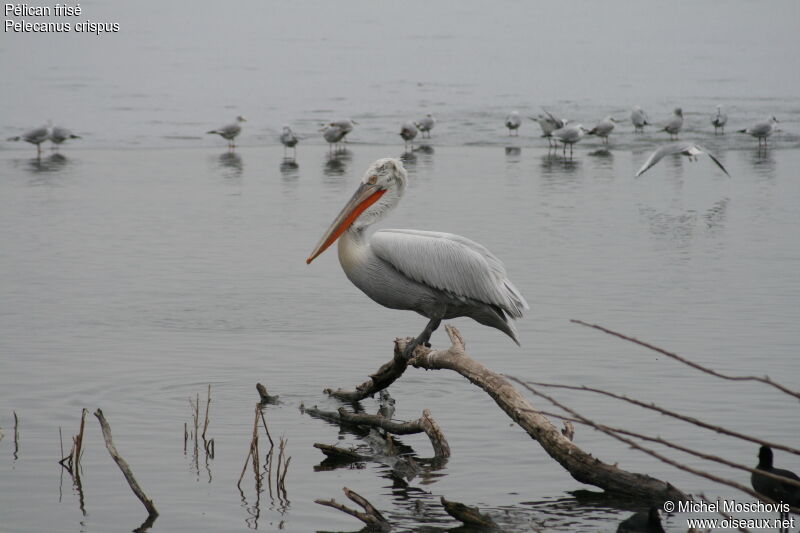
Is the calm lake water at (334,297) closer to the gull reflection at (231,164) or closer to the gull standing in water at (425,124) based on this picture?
the gull reflection at (231,164)

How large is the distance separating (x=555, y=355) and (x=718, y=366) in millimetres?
981

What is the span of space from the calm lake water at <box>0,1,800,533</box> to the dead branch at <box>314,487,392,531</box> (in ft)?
0.49

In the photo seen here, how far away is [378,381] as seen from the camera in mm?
6336

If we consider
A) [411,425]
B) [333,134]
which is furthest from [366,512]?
[333,134]

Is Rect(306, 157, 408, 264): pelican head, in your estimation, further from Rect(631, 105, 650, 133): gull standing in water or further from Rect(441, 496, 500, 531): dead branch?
Rect(631, 105, 650, 133): gull standing in water

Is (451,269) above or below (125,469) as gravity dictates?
above

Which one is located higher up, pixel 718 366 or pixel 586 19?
pixel 586 19

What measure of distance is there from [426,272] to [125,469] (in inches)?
84.0

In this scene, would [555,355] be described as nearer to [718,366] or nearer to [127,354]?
[718,366]

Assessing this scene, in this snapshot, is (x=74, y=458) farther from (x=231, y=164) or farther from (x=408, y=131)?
(x=408, y=131)

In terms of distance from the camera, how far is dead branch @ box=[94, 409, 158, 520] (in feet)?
14.6

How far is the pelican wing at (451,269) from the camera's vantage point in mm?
6109

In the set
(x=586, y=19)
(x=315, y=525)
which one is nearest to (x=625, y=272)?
(x=315, y=525)

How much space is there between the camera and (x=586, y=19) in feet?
192
